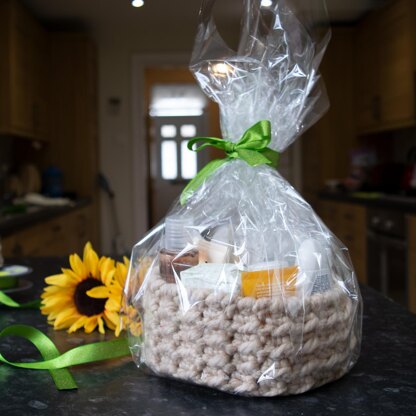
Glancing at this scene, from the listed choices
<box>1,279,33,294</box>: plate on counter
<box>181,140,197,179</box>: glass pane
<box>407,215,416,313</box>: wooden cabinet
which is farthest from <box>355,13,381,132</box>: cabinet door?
<box>1,279,33,294</box>: plate on counter

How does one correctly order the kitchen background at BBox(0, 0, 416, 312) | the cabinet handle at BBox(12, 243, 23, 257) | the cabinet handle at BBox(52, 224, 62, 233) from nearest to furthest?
the cabinet handle at BBox(12, 243, 23, 257)
the cabinet handle at BBox(52, 224, 62, 233)
the kitchen background at BBox(0, 0, 416, 312)

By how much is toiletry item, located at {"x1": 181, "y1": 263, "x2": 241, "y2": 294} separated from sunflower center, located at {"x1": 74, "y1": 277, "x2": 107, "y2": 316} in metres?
0.22

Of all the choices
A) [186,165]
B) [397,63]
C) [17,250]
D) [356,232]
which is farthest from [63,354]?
[186,165]

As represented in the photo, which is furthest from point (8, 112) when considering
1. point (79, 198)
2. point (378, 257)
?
point (378, 257)

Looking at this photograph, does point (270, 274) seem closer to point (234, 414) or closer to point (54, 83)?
point (234, 414)

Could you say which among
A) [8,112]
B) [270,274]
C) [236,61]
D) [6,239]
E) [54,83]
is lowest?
[6,239]

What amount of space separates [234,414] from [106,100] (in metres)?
4.61

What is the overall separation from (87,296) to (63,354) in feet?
0.47

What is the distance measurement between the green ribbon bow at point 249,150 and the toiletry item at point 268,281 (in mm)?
104

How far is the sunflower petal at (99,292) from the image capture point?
25.7 inches

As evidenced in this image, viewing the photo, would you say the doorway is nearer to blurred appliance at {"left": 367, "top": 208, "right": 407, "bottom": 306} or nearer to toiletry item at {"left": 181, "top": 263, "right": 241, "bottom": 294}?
blurred appliance at {"left": 367, "top": 208, "right": 407, "bottom": 306}

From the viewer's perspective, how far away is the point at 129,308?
576 mm

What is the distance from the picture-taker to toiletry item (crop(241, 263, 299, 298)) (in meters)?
0.46

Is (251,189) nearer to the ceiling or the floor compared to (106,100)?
nearer to the floor
